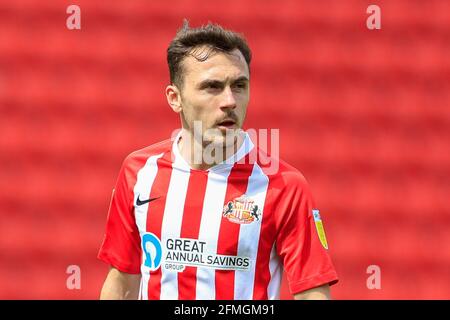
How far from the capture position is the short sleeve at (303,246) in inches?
79.4

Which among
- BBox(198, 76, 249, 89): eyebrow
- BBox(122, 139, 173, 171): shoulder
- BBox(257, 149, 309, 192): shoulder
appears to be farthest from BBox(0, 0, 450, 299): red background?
BBox(198, 76, 249, 89): eyebrow

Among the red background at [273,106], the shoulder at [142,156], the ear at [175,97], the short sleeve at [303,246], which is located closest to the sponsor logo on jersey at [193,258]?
the short sleeve at [303,246]

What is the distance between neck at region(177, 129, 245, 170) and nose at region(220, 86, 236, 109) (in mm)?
139

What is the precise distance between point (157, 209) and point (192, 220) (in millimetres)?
91

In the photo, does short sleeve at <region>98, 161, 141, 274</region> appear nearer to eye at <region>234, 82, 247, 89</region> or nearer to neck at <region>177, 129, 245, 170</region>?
neck at <region>177, 129, 245, 170</region>

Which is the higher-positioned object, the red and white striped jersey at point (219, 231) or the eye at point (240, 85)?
the eye at point (240, 85)

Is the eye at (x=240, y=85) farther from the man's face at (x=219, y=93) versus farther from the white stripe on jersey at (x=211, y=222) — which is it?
the white stripe on jersey at (x=211, y=222)

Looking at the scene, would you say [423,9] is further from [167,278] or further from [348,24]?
[167,278]

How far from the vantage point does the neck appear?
216 centimetres

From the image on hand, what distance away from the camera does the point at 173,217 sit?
84.4 inches

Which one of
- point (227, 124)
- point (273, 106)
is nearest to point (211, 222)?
point (227, 124)

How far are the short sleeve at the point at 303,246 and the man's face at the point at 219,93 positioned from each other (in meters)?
0.22

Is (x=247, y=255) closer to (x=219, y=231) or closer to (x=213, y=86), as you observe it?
(x=219, y=231)
